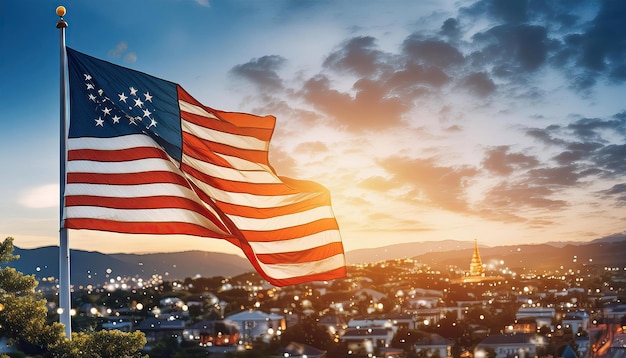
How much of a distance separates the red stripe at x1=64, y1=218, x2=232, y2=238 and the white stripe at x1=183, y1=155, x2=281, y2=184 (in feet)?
1.81

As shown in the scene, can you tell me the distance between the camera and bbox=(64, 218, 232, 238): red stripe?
646cm

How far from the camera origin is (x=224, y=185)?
7.35 metres

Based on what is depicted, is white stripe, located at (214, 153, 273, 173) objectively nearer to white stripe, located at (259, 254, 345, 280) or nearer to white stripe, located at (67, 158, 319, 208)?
white stripe, located at (67, 158, 319, 208)

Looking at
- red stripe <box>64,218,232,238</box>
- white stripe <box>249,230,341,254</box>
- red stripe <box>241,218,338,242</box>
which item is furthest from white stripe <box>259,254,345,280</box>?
red stripe <box>64,218,232,238</box>

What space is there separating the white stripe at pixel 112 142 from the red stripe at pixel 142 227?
2.02 ft

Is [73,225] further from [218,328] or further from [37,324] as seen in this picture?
[218,328]

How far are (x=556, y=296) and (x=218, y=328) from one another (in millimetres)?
70227

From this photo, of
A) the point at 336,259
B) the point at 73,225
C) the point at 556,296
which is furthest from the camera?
Answer: the point at 556,296

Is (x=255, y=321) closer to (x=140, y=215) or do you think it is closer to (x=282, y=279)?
(x=282, y=279)

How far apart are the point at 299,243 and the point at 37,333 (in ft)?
8.01

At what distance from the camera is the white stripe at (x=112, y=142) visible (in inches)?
262

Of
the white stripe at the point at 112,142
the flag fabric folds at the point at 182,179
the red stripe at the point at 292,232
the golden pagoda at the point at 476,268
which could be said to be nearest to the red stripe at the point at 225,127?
the flag fabric folds at the point at 182,179

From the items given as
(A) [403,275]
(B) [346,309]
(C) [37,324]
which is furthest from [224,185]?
(A) [403,275]

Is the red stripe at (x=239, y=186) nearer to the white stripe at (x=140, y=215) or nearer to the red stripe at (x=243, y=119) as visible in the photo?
the white stripe at (x=140, y=215)
